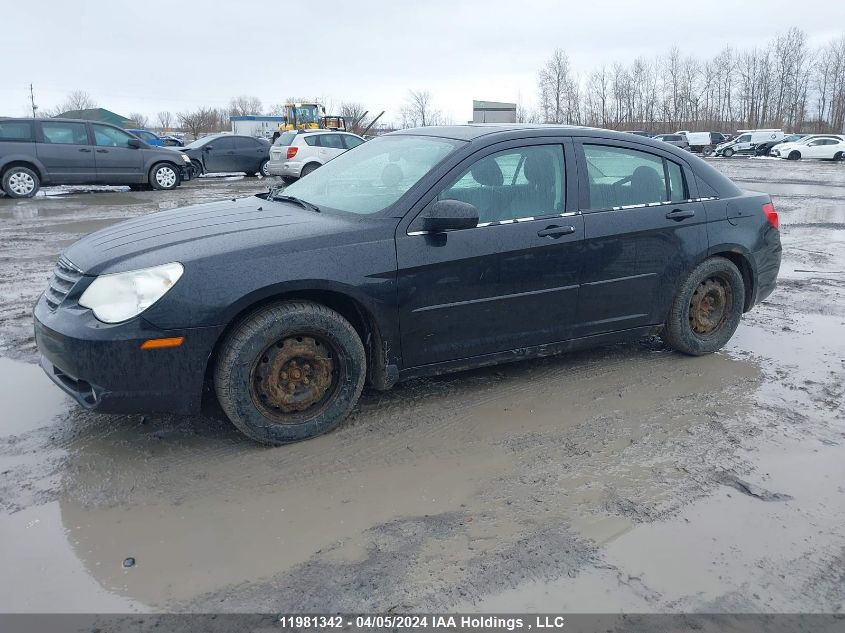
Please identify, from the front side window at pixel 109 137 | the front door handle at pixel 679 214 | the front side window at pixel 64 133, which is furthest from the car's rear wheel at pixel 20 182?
the front door handle at pixel 679 214

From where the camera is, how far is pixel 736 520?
9.92 feet

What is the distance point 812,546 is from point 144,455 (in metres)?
3.07

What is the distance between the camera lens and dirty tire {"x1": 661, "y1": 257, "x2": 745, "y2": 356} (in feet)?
16.0

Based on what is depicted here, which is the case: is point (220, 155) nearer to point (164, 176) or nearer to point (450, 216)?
point (164, 176)

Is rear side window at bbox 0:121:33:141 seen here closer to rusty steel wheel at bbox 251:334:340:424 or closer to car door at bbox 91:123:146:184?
car door at bbox 91:123:146:184

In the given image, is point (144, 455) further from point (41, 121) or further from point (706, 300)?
point (41, 121)

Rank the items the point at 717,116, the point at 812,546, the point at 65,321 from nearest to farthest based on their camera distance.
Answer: the point at 812,546 < the point at 65,321 < the point at 717,116

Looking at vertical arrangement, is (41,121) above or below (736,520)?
above

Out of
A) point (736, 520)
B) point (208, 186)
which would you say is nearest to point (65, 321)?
point (736, 520)

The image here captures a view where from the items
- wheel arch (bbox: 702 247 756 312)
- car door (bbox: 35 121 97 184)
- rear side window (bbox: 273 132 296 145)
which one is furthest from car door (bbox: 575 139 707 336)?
rear side window (bbox: 273 132 296 145)

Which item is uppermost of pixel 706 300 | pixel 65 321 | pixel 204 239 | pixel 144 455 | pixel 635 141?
pixel 635 141

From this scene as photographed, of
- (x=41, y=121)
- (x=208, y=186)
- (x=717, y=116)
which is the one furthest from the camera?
(x=717, y=116)

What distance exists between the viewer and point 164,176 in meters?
17.6

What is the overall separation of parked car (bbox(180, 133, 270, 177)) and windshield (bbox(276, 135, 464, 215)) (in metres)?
18.1
